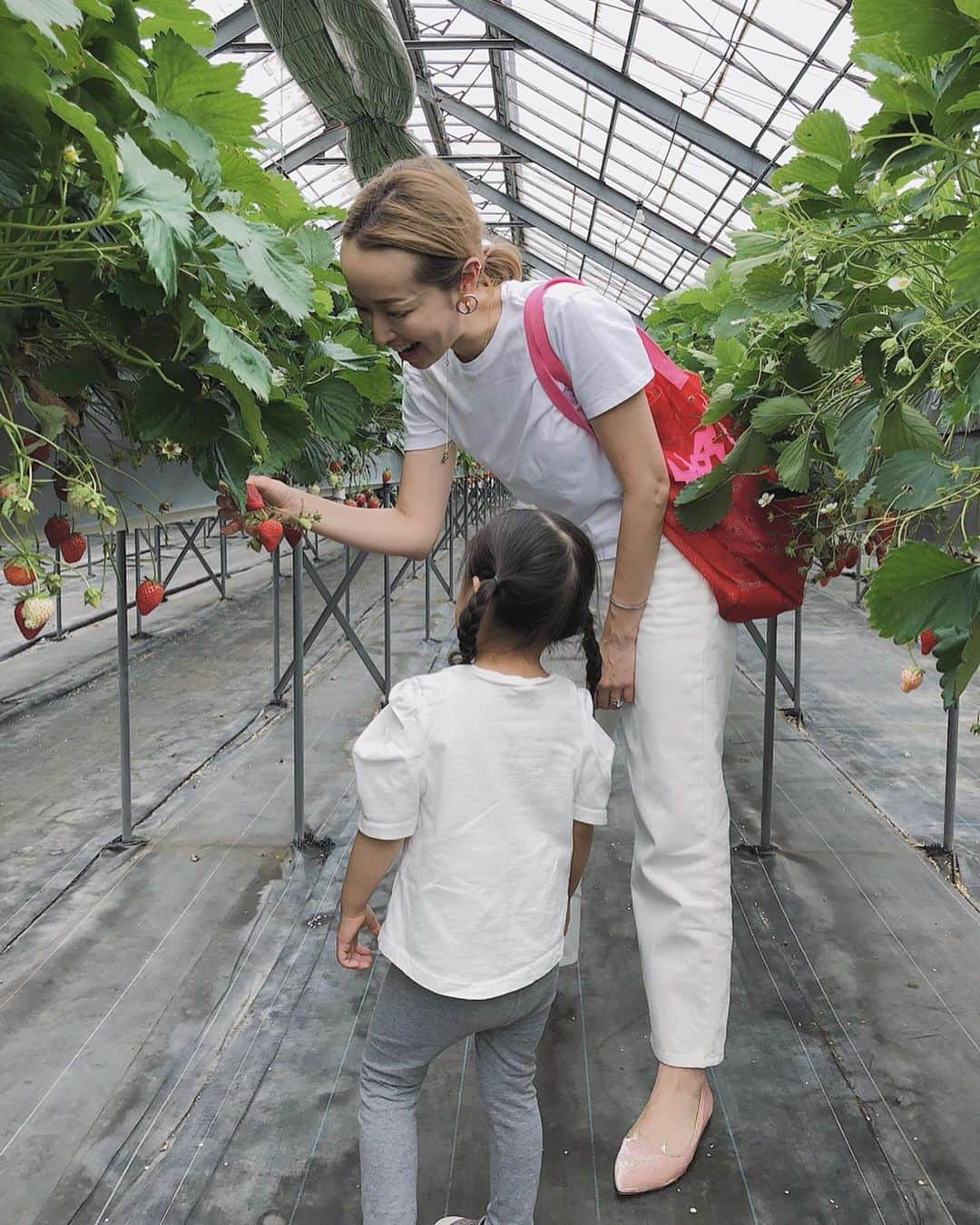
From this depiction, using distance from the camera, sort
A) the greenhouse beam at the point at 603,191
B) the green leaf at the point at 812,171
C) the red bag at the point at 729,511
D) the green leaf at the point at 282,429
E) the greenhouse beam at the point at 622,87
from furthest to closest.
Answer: the greenhouse beam at the point at 603,191 < the greenhouse beam at the point at 622,87 < the red bag at the point at 729,511 < the green leaf at the point at 282,429 < the green leaf at the point at 812,171

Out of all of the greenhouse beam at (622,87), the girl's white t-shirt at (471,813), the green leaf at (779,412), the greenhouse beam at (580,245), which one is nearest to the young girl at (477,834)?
the girl's white t-shirt at (471,813)

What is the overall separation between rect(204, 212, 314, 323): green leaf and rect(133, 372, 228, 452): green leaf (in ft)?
0.39

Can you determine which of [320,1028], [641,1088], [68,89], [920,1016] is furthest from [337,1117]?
[68,89]

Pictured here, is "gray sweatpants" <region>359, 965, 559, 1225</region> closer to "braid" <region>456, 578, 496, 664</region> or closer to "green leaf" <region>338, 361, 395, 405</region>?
"braid" <region>456, 578, 496, 664</region>

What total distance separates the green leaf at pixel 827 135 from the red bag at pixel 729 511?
0.41 m

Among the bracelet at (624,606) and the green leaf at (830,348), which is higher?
the green leaf at (830,348)

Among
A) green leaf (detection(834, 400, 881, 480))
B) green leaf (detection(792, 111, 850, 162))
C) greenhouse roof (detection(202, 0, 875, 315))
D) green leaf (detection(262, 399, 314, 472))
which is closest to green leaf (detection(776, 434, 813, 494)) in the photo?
green leaf (detection(834, 400, 881, 480))

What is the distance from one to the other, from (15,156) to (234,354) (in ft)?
0.70

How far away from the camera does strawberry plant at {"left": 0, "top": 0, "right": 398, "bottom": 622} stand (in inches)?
28.8

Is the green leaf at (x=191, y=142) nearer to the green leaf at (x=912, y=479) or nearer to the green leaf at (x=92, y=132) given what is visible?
the green leaf at (x=92, y=132)

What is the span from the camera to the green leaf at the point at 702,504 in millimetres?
1447

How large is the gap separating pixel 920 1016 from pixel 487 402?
1498mm

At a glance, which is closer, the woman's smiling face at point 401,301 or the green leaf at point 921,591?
the green leaf at point 921,591

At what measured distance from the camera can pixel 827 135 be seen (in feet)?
3.49
